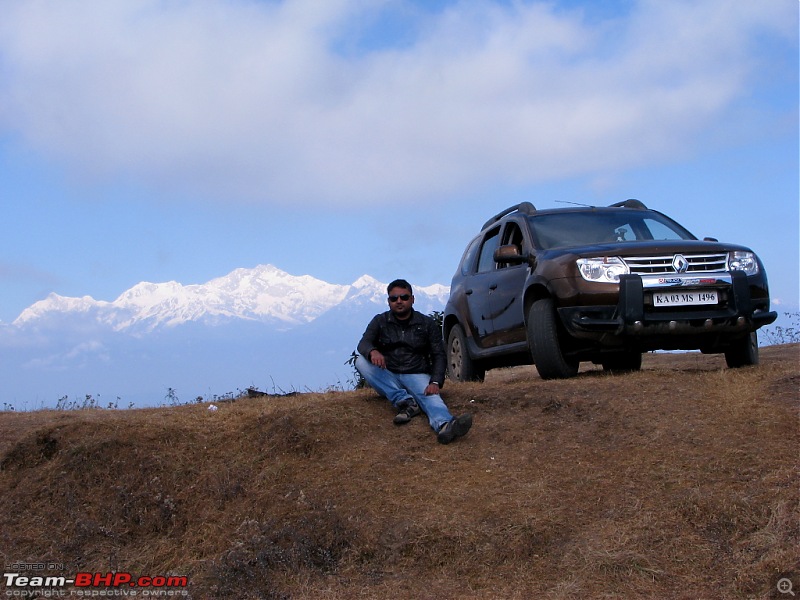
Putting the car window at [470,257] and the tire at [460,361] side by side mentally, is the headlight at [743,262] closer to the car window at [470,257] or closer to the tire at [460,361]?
the tire at [460,361]

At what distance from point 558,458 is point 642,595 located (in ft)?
5.46

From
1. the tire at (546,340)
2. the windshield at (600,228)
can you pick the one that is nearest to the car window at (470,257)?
the windshield at (600,228)

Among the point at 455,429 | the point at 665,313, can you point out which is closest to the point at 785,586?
the point at 455,429

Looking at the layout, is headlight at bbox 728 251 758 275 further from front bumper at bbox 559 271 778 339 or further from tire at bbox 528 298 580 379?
tire at bbox 528 298 580 379

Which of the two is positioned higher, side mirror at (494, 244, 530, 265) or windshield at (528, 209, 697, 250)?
windshield at (528, 209, 697, 250)

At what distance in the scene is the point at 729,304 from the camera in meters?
8.13

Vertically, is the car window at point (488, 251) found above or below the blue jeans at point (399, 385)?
above

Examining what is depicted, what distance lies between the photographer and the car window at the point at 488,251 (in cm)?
1020

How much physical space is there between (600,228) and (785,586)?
5220mm

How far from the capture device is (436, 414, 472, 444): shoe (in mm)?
6910

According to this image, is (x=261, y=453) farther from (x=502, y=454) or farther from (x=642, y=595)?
(x=642, y=595)

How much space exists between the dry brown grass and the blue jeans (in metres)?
0.20

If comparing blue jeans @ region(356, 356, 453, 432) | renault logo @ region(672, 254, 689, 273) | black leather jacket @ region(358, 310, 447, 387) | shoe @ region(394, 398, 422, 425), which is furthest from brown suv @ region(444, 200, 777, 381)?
shoe @ region(394, 398, 422, 425)

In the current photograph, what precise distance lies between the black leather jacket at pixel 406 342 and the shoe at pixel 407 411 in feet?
1.10
